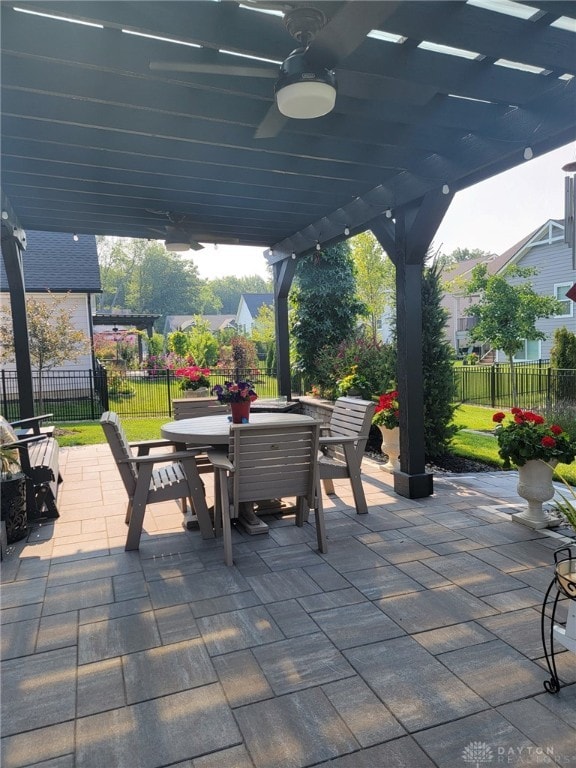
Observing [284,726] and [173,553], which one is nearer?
[284,726]

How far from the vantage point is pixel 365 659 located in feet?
7.06

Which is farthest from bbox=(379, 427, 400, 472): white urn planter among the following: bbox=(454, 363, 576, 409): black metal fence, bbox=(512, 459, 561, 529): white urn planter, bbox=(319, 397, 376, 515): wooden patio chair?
bbox=(454, 363, 576, 409): black metal fence

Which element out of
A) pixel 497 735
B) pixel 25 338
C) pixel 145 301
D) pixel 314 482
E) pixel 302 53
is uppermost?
pixel 145 301

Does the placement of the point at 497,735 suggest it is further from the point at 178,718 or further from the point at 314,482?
the point at 314,482

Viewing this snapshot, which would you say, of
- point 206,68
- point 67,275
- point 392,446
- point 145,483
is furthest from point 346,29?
point 67,275

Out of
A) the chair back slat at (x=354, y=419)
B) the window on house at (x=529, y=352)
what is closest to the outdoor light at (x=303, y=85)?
the chair back slat at (x=354, y=419)

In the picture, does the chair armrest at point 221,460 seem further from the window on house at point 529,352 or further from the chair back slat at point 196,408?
the window on house at point 529,352

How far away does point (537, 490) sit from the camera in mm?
3609

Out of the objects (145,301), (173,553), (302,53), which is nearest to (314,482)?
(173,553)

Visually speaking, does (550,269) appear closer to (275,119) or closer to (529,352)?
(529,352)

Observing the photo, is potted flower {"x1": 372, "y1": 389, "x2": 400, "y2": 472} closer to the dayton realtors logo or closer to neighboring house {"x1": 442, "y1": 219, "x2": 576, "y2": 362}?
the dayton realtors logo

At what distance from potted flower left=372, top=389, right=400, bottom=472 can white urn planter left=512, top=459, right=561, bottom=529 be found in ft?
5.29

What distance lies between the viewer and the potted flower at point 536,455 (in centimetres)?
352

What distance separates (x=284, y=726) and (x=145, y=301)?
4204 centimetres
